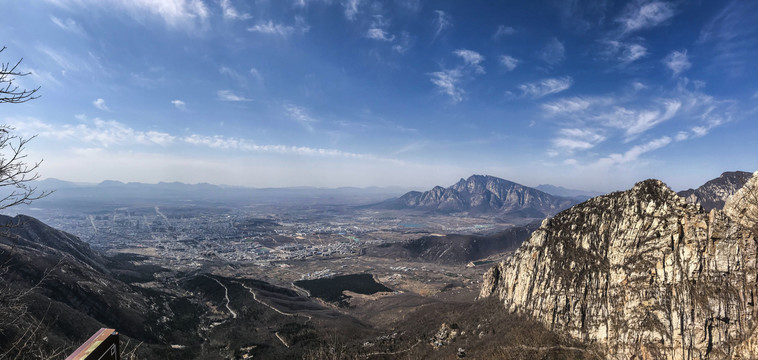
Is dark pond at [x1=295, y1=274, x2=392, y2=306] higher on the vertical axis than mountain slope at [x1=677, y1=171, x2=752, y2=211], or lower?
lower

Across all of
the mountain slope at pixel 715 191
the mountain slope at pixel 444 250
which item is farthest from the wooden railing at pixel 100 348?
the mountain slope at pixel 715 191

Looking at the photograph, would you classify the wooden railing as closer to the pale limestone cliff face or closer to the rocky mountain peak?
the rocky mountain peak

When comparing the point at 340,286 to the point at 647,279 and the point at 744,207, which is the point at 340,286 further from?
the point at 744,207

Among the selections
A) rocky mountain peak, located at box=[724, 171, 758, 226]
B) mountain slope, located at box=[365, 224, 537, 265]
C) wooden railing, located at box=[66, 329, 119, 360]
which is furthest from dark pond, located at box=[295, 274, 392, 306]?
wooden railing, located at box=[66, 329, 119, 360]

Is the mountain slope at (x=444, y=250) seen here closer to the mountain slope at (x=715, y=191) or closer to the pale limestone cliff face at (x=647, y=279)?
the mountain slope at (x=715, y=191)

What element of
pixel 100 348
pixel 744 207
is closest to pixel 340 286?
pixel 744 207

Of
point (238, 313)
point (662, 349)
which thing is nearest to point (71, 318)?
point (238, 313)
